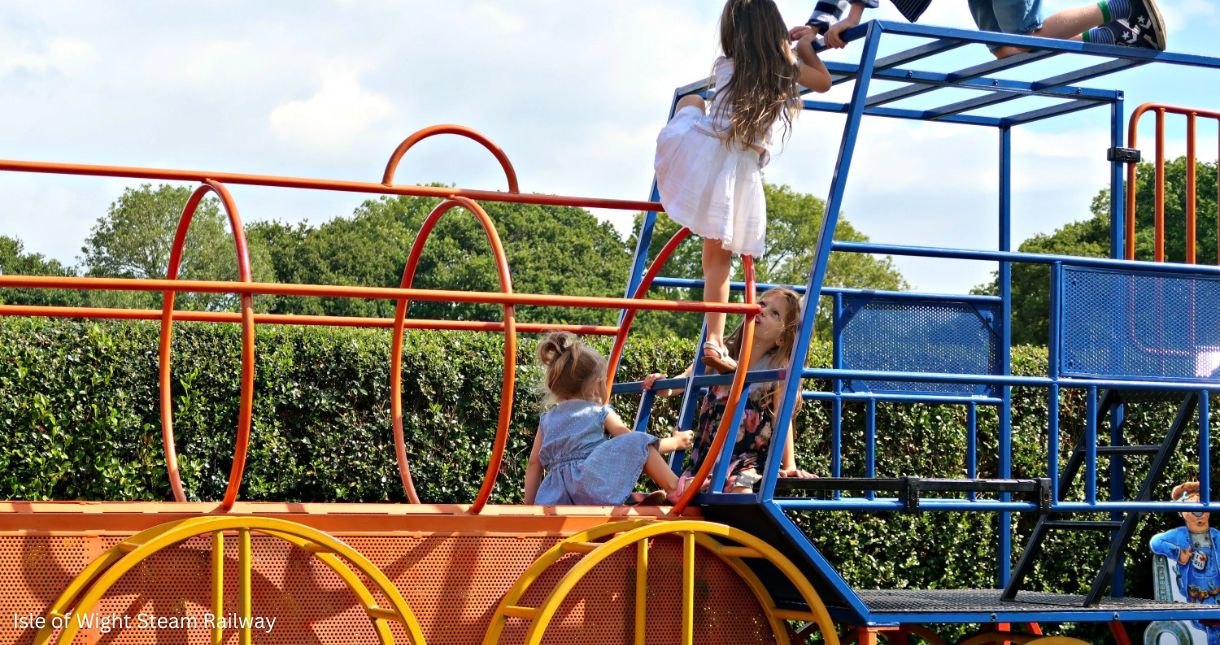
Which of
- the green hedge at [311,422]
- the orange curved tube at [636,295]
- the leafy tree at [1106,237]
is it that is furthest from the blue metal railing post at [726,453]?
the leafy tree at [1106,237]

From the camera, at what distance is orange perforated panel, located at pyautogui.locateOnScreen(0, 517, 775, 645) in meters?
3.66

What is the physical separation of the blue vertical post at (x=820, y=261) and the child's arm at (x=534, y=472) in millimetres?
920

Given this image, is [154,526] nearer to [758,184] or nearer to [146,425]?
[758,184]

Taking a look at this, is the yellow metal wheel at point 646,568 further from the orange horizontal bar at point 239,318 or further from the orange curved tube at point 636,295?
the orange curved tube at point 636,295

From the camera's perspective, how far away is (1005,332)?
17.9ft

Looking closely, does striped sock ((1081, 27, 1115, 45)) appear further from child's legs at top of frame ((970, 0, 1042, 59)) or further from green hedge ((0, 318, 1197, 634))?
green hedge ((0, 318, 1197, 634))

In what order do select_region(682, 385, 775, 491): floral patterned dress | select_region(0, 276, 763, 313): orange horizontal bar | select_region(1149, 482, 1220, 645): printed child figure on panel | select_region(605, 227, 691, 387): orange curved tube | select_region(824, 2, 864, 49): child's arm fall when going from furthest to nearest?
select_region(1149, 482, 1220, 645): printed child figure on panel < select_region(605, 227, 691, 387): orange curved tube < select_region(682, 385, 775, 491): floral patterned dress < select_region(824, 2, 864, 49): child's arm < select_region(0, 276, 763, 313): orange horizontal bar

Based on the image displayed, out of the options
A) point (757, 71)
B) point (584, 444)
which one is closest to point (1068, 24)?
point (757, 71)

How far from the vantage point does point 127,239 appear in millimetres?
43000

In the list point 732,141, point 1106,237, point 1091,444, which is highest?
point 1106,237

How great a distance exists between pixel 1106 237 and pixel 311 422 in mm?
23818

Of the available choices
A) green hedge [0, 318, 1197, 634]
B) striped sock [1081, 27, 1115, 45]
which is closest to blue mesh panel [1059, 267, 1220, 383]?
striped sock [1081, 27, 1115, 45]

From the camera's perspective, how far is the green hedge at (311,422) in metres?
7.47

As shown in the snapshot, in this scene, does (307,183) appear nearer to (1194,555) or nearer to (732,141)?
(732,141)
